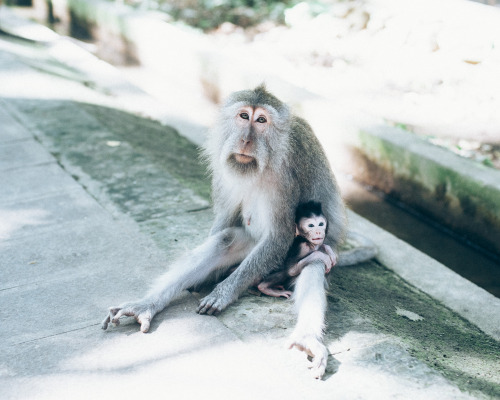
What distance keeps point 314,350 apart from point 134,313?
3.29 feet

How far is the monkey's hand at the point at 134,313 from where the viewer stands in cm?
344

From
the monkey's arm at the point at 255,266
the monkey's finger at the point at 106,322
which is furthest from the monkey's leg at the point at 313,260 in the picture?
the monkey's finger at the point at 106,322

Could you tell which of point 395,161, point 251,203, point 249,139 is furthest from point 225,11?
point 249,139

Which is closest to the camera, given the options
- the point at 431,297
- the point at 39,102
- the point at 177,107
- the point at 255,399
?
the point at 255,399

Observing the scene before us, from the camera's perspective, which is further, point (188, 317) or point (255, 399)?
point (188, 317)

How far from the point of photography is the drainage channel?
5.34 m

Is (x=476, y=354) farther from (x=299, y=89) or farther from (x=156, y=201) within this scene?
(x=299, y=89)

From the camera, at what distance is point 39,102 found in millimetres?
7141

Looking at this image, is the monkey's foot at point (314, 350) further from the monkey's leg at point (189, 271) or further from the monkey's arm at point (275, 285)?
the monkey's leg at point (189, 271)

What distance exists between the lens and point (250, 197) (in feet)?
13.1

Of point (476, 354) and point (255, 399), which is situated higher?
point (255, 399)

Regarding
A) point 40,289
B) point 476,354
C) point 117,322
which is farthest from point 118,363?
point 476,354

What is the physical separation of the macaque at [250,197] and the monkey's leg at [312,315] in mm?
41

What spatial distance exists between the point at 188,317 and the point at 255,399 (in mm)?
847
